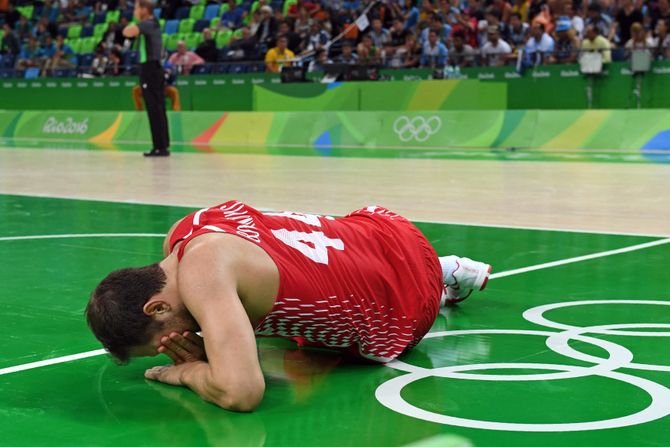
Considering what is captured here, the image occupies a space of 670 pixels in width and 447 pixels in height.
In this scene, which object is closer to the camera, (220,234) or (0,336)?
(220,234)

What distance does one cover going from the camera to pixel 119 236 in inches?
274

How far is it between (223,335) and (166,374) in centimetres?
43

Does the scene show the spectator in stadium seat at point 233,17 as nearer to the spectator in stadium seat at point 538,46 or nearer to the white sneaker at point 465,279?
the spectator in stadium seat at point 538,46

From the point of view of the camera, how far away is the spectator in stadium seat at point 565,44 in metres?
18.8

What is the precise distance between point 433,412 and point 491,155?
548 inches

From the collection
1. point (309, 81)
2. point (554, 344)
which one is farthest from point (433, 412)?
point (309, 81)

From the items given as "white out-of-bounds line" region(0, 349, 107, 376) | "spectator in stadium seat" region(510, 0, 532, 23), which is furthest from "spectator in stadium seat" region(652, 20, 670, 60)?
"white out-of-bounds line" region(0, 349, 107, 376)

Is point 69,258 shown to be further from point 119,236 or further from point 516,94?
point 516,94

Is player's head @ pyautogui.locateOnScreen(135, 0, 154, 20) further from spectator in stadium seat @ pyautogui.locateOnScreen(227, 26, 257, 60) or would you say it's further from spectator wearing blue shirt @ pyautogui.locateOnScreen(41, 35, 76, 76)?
spectator wearing blue shirt @ pyautogui.locateOnScreen(41, 35, 76, 76)

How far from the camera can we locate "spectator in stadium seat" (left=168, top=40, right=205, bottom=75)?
2442 centimetres

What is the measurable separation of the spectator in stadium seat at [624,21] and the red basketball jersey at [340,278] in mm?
16189

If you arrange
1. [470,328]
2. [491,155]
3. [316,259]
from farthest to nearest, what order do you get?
[491,155], [470,328], [316,259]

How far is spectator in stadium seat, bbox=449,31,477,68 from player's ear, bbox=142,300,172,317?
A: 1742cm

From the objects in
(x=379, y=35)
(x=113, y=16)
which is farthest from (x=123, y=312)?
(x=113, y=16)
